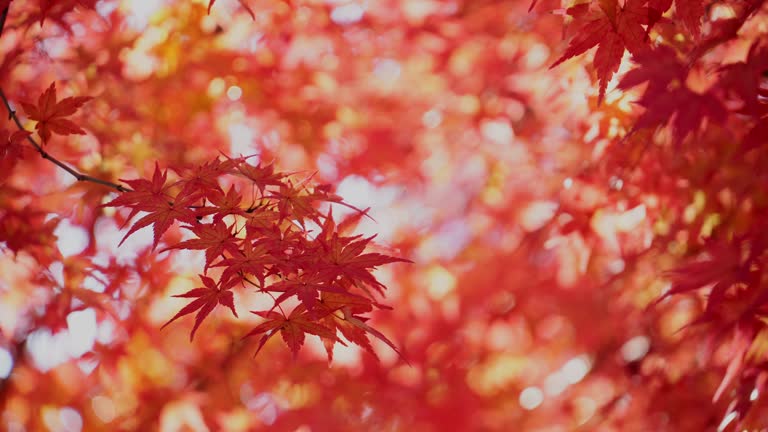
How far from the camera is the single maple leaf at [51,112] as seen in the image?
66.2 inches

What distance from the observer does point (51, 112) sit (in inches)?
66.9

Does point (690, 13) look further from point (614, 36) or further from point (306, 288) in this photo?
point (306, 288)

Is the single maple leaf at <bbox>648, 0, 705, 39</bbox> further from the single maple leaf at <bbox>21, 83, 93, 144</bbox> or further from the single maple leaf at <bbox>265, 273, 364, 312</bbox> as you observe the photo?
the single maple leaf at <bbox>21, 83, 93, 144</bbox>

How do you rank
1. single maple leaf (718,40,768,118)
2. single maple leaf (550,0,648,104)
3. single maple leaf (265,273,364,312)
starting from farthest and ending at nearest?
single maple leaf (718,40,768,118), single maple leaf (550,0,648,104), single maple leaf (265,273,364,312)

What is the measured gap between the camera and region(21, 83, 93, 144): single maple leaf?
168 centimetres

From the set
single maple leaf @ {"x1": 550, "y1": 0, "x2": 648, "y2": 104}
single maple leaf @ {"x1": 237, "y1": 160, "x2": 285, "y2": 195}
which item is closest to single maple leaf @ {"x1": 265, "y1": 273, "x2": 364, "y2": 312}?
single maple leaf @ {"x1": 237, "y1": 160, "x2": 285, "y2": 195}

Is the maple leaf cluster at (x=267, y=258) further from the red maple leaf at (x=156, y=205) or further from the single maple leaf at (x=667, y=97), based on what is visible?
the single maple leaf at (x=667, y=97)

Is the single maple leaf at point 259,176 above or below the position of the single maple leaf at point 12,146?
below

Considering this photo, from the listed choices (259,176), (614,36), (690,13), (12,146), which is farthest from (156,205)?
(690,13)

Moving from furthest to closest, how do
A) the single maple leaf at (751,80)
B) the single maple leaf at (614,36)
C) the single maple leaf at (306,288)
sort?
the single maple leaf at (751,80)
the single maple leaf at (614,36)
the single maple leaf at (306,288)

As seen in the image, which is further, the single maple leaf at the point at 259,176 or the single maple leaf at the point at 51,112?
the single maple leaf at the point at 51,112

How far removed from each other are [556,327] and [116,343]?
80.2 inches

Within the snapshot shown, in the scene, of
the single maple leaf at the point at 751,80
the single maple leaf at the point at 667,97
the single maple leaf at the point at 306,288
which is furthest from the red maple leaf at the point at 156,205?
the single maple leaf at the point at 751,80

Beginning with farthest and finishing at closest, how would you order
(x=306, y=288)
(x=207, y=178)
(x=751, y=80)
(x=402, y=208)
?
(x=402, y=208) < (x=751, y=80) < (x=207, y=178) < (x=306, y=288)
